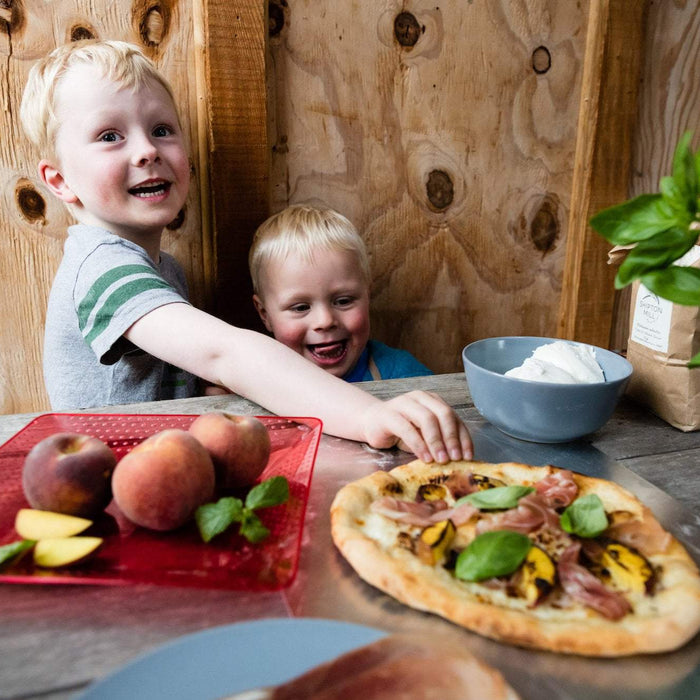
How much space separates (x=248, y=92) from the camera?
5.08 ft

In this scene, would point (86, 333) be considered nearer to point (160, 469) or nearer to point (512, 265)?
point (160, 469)

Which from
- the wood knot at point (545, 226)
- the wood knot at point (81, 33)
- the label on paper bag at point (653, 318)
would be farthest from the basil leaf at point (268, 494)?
the wood knot at point (545, 226)

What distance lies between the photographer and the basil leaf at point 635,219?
518 millimetres

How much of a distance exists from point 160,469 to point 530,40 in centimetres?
175

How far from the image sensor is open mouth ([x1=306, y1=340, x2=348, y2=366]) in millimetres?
1670

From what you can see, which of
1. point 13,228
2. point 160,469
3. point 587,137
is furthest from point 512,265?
point 160,469

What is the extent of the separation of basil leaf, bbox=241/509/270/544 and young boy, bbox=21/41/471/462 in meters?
0.32

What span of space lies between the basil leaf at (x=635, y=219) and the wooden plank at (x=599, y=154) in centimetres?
153

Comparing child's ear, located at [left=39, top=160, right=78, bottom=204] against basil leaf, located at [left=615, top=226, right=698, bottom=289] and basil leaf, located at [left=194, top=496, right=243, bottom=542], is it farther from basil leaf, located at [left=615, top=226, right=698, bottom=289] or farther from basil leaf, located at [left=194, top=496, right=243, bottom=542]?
basil leaf, located at [left=615, top=226, right=698, bottom=289]

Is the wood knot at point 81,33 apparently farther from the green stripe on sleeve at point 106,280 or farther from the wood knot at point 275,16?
the green stripe on sleeve at point 106,280

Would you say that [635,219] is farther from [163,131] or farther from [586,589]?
[163,131]

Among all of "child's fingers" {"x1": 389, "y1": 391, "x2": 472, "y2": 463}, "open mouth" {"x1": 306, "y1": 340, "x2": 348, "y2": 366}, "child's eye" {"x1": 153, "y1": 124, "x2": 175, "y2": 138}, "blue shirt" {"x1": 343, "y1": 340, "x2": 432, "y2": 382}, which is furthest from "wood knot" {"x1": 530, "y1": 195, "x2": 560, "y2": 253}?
"child's fingers" {"x1": 389, "y1": 391, "x2": 472, "y2": 463}

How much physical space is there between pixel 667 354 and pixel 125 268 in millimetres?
1039

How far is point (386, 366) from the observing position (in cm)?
173
